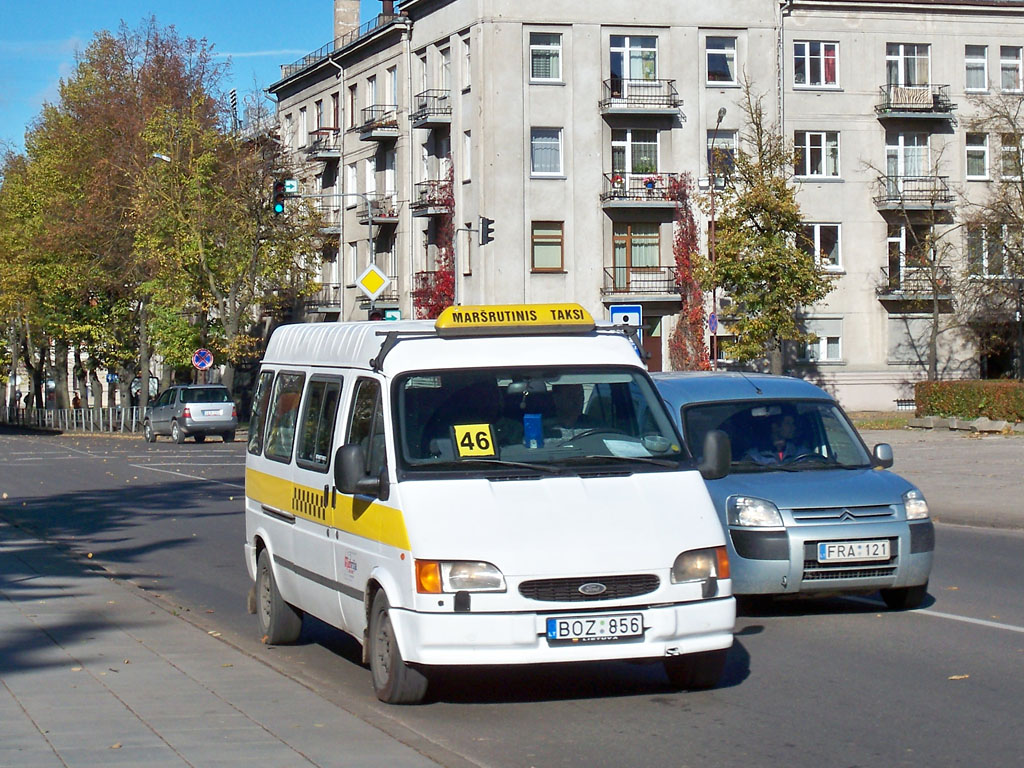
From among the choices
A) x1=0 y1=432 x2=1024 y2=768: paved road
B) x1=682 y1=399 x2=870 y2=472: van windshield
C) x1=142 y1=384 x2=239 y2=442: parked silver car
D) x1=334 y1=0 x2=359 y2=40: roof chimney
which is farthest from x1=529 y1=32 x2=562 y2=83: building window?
x1=682 y1=399 x2=870 y2=472: van windshield

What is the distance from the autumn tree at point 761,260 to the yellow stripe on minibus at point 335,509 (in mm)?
37525

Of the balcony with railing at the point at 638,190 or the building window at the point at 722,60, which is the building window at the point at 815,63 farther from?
the balcony with railing at the point at 638,190

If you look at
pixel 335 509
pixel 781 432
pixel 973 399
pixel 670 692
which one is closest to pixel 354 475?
pixel 335 509

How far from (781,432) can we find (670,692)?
12.8ft

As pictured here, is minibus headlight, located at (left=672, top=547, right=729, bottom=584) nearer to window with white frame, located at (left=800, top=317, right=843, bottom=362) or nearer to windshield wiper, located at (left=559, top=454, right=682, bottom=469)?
windshield wiper, located at (left=559, top=454, right=682, bottom=469)

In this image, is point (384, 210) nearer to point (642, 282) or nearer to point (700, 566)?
point (642, 282)

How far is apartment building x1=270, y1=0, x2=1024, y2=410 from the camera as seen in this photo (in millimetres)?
51031

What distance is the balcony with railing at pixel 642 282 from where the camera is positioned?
170 ft

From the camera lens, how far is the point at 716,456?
8.45 meters

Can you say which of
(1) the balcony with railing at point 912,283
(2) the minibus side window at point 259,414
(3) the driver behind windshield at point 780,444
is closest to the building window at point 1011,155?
(1) the balcony with railing at point 912,283

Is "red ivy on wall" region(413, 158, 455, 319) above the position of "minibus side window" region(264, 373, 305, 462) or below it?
above

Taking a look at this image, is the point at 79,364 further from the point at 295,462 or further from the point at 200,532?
the point at 295,462

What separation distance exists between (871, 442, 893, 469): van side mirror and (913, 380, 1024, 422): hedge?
1120 inches

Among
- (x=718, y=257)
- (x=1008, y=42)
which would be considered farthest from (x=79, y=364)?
(x=1008, y=42)
